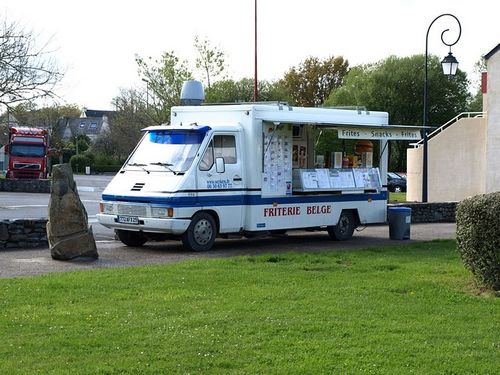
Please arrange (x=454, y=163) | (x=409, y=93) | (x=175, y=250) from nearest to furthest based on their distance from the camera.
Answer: (x=175, y=250) → (x=454, y=163) → (x=409, y=93)

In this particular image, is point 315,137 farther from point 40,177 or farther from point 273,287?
point 40,177

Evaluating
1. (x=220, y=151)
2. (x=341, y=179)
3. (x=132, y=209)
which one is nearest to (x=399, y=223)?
(x=341, y=179)

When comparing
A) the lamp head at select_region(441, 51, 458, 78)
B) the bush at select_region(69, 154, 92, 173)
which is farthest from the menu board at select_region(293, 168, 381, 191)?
the bush at select_region(69, 154, 92, 173)

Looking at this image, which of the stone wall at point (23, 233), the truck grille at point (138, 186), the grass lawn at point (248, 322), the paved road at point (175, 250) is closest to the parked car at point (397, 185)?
the paved road at point (175, 250)

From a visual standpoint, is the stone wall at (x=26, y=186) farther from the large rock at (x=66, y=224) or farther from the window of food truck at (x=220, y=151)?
the large rock at (x=66, y=224)

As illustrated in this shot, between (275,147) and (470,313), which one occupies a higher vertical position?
(275,147)

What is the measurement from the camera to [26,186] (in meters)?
41.3

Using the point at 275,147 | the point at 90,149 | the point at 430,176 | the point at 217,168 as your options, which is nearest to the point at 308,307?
the point at 217,168

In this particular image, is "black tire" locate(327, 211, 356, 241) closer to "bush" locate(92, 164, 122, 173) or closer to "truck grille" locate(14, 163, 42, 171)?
"truck grille" locate(14, 163, 42, 171)

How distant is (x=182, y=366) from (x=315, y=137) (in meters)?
12.3

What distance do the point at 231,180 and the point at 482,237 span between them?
6.60 metres

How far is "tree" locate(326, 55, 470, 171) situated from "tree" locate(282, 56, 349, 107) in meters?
11.9

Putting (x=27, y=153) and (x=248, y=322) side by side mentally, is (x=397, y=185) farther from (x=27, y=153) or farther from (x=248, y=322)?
(x=248, y=322)

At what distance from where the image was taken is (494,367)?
22.1ft
